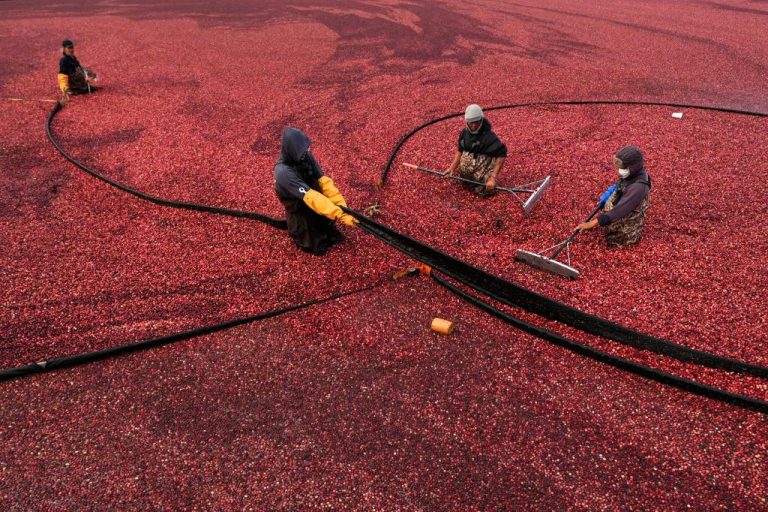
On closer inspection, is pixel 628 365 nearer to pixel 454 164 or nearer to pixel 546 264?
pixel 546 264

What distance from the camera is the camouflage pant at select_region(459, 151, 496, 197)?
21.3 feet

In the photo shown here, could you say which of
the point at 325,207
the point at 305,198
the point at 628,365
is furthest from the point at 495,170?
the point at 628,365

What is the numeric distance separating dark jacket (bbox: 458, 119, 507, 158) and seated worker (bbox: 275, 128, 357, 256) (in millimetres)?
2118

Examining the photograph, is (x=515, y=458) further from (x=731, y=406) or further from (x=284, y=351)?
(x=284, y=351)

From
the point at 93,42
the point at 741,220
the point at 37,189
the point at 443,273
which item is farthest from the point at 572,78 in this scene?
the point at 93,42

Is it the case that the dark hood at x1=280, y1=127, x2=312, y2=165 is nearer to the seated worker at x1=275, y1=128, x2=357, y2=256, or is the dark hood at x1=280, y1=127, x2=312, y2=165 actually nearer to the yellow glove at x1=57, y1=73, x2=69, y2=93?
the seated worker at x1=275, y1=128, x2=357, y2=256

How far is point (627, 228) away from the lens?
5.46 metres

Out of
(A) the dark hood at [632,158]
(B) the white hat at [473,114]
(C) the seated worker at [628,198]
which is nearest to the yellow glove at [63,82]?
(B) the white hat at [473,114]

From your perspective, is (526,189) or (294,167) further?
(526,189)

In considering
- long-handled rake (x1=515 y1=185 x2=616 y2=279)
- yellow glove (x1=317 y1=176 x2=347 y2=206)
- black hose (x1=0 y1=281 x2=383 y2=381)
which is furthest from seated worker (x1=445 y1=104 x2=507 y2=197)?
black hose (x1=0 y1=281 x2=383 y2=381)

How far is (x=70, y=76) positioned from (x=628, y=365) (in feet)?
39.7

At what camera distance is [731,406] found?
12.4 feet

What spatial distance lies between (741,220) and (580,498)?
489 cm

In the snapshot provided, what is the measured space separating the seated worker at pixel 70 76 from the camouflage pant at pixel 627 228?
11.2 m
